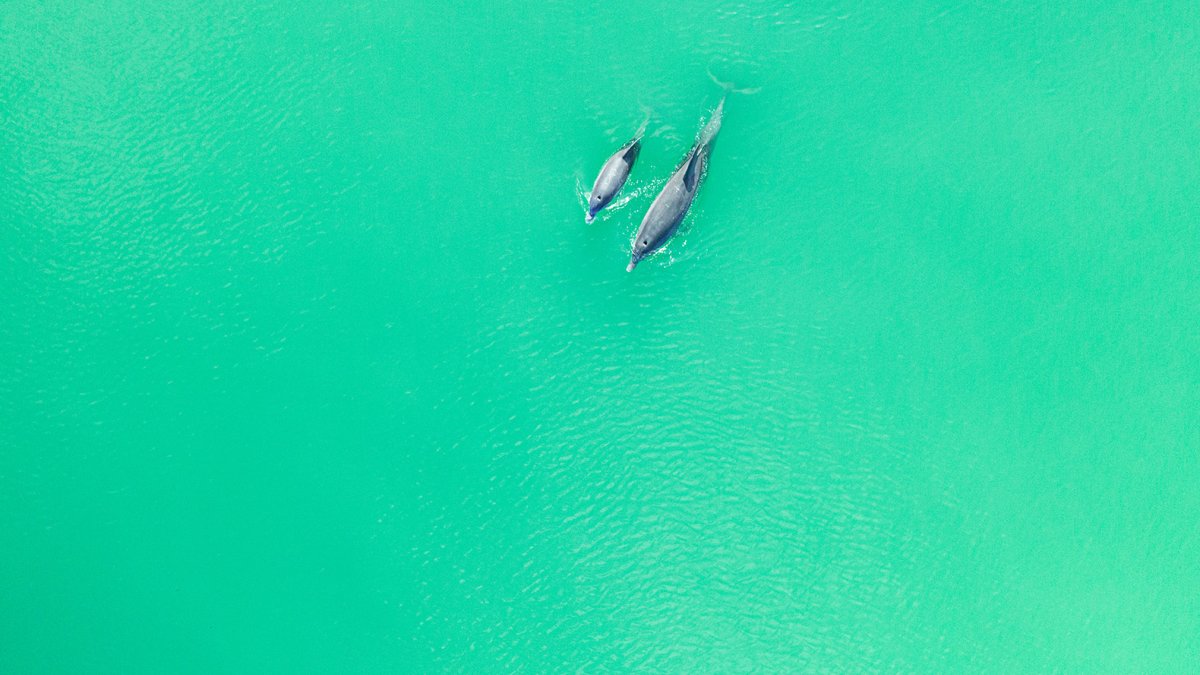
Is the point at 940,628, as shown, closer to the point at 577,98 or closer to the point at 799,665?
the point at 799,665

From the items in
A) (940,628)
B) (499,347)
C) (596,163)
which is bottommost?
(940,628)

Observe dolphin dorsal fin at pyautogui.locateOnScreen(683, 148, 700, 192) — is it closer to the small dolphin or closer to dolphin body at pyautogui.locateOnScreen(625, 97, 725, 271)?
dolphin body at pyautogui.locateOnScreen(625, 97, 725, 271)

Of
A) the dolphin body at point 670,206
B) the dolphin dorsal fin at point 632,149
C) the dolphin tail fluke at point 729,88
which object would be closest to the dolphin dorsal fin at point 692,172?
the dolphin body at point 670,206

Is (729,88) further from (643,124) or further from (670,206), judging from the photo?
(670,206)

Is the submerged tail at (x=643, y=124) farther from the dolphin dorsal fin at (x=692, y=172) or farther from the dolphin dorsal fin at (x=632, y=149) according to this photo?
the dolphin dorsal fin at (x=692, y=172)

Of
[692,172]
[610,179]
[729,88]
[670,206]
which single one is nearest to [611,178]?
[610,179]

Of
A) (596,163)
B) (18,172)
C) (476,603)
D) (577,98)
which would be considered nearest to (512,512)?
(476,603)
